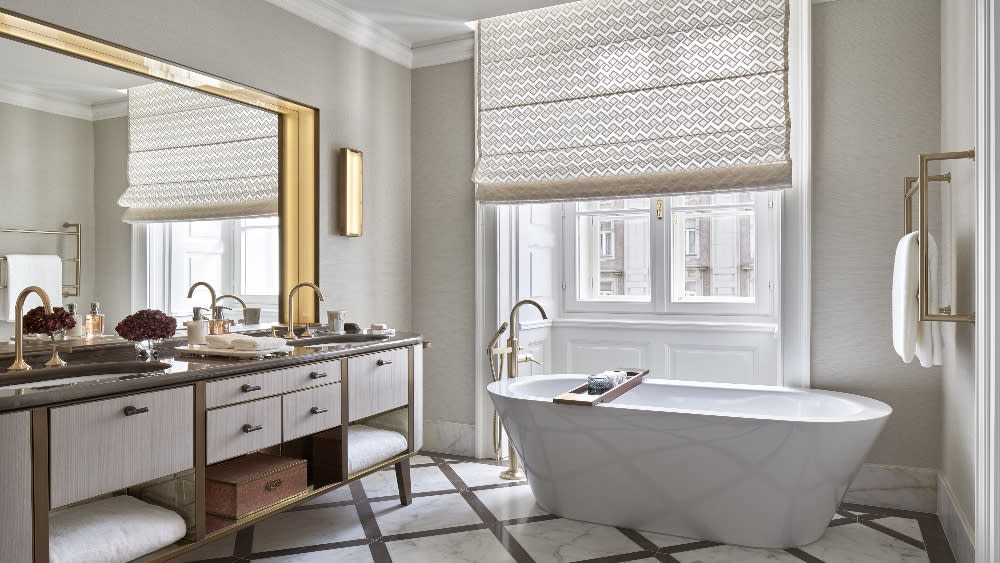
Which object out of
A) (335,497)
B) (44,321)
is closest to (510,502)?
(335,497)

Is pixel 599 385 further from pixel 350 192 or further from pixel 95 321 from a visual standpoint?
pixel 95 321

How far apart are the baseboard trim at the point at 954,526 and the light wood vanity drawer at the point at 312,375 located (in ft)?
7.43

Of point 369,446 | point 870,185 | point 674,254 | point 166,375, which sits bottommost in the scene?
point 369,446

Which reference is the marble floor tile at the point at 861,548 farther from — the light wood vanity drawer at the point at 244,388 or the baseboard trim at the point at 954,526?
the light wood vanity drawer at the point at 244,388

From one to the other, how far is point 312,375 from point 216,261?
0.75 meters

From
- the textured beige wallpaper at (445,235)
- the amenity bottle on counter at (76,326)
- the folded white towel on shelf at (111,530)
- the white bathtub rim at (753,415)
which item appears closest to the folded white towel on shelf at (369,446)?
the white bathtub rim at (753,415)

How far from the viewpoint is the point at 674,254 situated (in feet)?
13.6

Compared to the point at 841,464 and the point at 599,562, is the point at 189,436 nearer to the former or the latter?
the point at 599,562

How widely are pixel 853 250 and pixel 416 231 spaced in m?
2.34

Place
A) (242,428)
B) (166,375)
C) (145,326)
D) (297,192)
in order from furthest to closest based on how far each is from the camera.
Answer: (297,192), (145,326), (242,428), (166,375)

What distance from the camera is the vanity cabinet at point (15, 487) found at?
1588 millimetres

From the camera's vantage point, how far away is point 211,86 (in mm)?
2910

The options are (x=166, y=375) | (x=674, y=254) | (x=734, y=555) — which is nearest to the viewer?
(x=166, y=375)

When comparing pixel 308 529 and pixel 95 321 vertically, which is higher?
pixel 95 321
